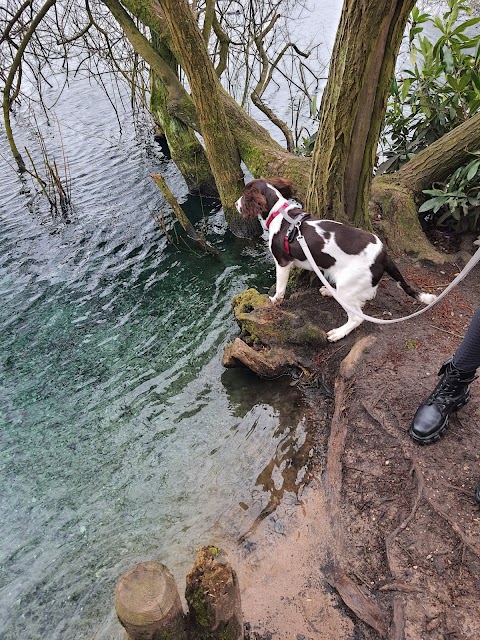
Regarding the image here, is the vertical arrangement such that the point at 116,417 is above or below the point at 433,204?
below

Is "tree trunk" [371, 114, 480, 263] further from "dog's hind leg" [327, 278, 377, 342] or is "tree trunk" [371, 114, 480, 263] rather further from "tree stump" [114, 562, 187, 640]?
"tree stump" [114, 562, 187, 640]

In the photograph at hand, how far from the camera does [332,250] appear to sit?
162 inches

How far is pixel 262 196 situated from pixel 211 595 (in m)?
3.54

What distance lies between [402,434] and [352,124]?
8.99ft

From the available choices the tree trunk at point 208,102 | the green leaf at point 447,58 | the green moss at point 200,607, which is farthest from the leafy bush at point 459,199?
the green moss at point 200,607

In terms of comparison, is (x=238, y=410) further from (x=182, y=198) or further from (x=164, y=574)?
(x=182, y=198)

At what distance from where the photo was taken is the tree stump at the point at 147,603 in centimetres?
175

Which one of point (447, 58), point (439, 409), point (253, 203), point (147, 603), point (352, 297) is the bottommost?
point (439, 409)

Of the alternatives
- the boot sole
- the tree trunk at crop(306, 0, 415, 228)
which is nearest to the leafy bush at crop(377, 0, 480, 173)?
the tree trunk at crop(306, 0, 415, 228)

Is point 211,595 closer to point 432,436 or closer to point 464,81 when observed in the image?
point 432,436

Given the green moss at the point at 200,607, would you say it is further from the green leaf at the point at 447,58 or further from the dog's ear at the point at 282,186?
the green leaf at the point at 447,58

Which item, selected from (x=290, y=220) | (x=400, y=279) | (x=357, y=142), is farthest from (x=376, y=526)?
(x=357, y=142)

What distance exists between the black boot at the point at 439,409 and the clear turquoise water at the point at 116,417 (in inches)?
37.1

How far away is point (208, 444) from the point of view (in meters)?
3.91
